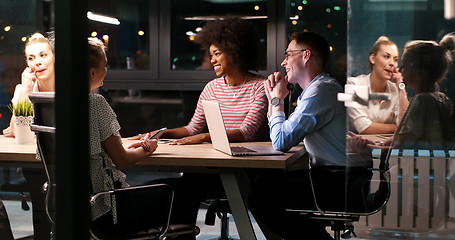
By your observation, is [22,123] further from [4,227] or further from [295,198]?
[295,198]

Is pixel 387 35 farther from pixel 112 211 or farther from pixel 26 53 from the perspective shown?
pixel 26 53

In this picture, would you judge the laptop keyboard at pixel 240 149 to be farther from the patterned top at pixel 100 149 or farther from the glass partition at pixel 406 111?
the glass partition at pixel 406 111

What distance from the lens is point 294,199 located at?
3.14m

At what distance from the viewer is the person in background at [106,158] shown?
2689mm

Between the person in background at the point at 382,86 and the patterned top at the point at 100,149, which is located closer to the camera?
the person in background at the point at 382,86

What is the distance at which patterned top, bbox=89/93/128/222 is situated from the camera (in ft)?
8.79

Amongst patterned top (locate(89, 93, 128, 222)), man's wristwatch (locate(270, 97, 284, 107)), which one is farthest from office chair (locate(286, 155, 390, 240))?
patterned top (locate(89, 93, 128, 222))

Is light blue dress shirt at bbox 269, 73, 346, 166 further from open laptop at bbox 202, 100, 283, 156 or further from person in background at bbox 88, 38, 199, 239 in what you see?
person in background at bbox 88, 38, 199, 239

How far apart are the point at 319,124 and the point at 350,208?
0.78 m

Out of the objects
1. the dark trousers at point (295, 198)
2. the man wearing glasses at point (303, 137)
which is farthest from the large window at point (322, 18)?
the dark trousers at point (295, 198)

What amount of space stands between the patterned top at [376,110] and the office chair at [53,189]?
3.44 feet

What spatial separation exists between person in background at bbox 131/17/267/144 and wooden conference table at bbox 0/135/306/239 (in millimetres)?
452

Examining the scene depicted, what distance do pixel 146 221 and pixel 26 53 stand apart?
0.97 meters

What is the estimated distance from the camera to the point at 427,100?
1.98 m
